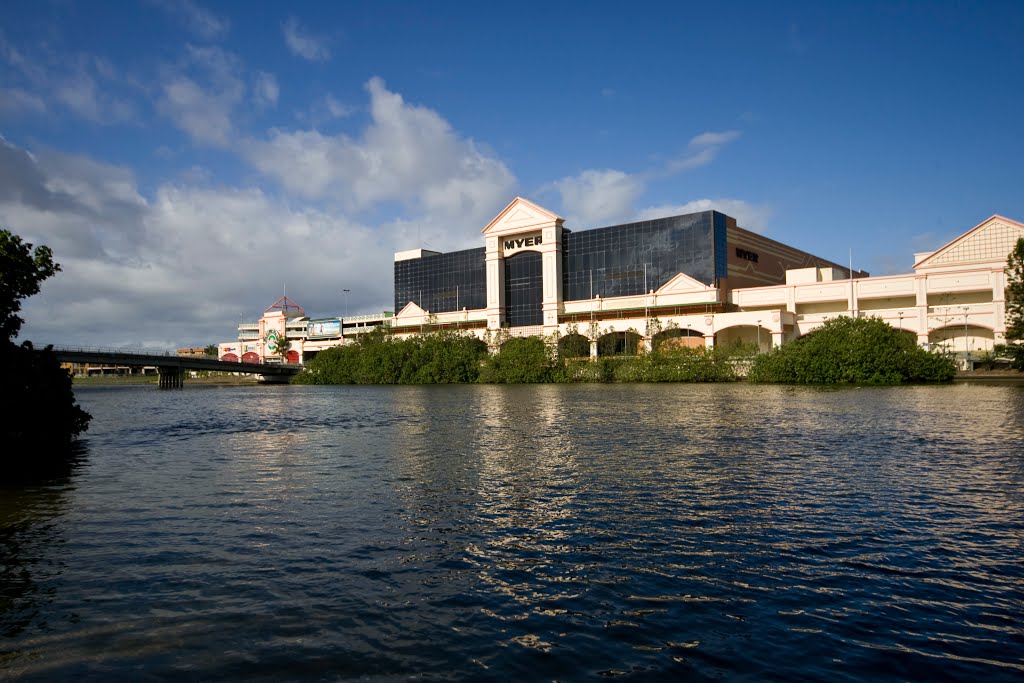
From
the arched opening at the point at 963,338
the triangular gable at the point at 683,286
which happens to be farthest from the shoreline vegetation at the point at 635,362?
the arched opening at the point at 963,338

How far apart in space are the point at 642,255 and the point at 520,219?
81.4 feet

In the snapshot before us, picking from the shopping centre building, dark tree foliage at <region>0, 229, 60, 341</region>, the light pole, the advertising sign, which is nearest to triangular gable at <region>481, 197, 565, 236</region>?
the shopping centre building

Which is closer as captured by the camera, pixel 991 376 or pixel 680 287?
pixel 991 376

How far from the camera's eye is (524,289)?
409ft

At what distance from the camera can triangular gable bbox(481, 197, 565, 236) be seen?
120m

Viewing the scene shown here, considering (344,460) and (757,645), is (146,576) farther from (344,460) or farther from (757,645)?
(344,460)

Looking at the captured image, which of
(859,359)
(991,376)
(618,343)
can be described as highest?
(618,343)

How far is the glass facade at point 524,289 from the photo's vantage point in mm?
122625

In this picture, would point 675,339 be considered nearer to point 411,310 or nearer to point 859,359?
point 859,359

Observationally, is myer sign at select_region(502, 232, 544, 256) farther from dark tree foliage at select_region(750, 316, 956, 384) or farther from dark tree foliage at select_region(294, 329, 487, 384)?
dark tree foliage at select_region(750, 316, 956, 384)

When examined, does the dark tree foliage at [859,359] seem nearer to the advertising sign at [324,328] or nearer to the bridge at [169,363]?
the bridge at [169,363]

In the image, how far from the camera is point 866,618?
337 inches

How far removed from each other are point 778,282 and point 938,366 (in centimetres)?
5261

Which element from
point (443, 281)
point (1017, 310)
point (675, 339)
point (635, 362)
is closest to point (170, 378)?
point (443, 281)
